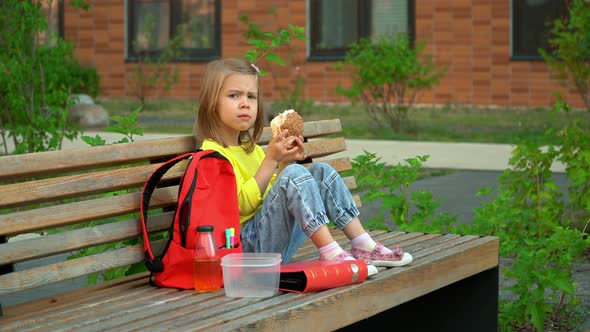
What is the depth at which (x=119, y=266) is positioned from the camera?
366 cm

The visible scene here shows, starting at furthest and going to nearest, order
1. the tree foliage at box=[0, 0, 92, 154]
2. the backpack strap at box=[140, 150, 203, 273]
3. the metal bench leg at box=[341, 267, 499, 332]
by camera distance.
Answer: the tree foliage at box=[0, 0, 92, 154]
the metal bench leg at box=[341, 267, 499, 332]
the backpack strap at box=[140, 150, 203, 273]

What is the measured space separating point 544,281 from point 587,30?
4.12 m

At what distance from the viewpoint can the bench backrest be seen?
3268mm

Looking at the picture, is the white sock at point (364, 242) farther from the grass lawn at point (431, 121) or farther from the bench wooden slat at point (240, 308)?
the grass lawn at point (431, 121)

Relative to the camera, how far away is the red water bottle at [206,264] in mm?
3449

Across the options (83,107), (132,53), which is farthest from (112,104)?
(83,107)

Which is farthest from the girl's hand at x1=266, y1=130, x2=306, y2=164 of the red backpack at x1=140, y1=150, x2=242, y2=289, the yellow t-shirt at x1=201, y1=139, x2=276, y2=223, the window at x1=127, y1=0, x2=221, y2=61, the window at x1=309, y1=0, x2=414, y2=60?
the window at x1=127, y1=0, x2=221, y2=61

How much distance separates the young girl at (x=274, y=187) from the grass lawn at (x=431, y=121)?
337 inches

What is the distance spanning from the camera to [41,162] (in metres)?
3.35

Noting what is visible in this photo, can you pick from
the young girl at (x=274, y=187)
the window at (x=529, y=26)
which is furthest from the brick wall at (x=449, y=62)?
the young girl at (x=274, y=187)

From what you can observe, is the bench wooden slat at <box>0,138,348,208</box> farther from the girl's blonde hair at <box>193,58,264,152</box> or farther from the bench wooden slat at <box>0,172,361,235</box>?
the girl's blonde hair at <box>193,58,264,152</box>

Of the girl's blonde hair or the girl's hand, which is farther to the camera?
the girl's blonde hair

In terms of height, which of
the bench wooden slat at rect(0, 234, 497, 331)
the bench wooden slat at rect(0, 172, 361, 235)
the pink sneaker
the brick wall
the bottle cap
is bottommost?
the bench wooden slat at rect(0, 234, 497, 331)

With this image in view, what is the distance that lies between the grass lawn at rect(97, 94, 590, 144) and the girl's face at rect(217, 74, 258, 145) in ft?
28.3
